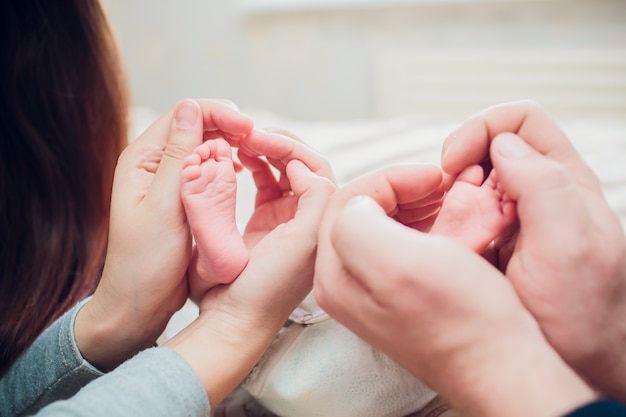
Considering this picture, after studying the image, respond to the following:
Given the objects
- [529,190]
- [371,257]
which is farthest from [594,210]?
[371,257]

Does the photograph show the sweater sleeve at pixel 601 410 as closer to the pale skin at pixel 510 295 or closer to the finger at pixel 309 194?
the pale skin at pixel 510 295

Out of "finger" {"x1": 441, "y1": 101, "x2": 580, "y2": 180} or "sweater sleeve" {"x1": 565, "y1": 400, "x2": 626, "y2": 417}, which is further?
"finger" {"x1": 441, "y1": 101, "x2": 580, "y2": 180}

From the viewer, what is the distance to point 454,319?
41 cm

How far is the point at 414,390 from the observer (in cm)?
58

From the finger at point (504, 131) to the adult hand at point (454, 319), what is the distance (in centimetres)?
13

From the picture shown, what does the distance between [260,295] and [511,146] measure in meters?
0.29

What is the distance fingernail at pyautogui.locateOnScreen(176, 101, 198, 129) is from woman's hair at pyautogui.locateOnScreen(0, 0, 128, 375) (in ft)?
0.90

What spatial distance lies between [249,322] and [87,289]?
31 cm

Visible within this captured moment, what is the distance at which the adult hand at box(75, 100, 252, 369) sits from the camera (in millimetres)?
605

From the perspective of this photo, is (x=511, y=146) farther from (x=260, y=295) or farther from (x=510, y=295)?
(x=260, y=295)

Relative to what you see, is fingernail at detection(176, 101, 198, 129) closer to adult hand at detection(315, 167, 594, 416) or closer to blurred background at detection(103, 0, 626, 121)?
adult hand at detection(315, 167, 594, 416)

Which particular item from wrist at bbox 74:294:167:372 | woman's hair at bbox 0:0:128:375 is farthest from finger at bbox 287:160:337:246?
woman's hair at bbox 0:0:128:375

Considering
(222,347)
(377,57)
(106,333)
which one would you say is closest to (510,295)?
(222,347)

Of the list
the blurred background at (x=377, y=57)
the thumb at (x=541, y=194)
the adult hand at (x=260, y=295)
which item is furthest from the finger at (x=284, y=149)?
the blurred background at (x=377, y=57)
